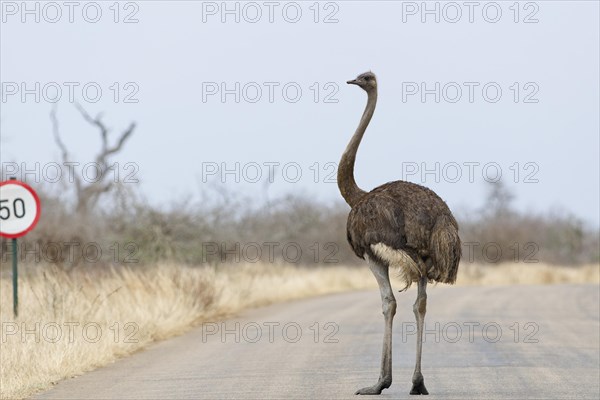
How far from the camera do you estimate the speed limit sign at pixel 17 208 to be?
672 inches

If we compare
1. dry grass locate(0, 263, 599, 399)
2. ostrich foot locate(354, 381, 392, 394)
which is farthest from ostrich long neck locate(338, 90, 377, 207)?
dry grass locate(0, 263, 599, 399)

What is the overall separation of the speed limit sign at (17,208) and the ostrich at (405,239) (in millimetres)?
7348

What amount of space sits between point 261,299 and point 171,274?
4.01 metres

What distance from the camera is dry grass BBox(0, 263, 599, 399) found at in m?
13.6

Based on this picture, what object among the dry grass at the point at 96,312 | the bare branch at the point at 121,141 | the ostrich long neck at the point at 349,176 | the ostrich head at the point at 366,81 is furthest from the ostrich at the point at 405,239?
the bare branch at the point at 121,141

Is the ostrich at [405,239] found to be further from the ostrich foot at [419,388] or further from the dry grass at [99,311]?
the dry grass at [99,311]

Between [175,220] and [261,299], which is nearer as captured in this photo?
[261,299]

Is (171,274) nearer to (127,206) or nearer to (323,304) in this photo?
(323,304)

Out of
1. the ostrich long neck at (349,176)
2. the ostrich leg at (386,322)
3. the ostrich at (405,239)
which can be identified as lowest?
the ostrich leg at (386,322)

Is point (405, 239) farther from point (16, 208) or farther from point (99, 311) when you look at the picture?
point (99, 311)

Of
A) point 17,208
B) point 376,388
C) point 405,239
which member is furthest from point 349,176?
point 17,208

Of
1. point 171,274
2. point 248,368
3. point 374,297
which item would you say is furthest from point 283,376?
point 374,297

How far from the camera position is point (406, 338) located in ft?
58.2

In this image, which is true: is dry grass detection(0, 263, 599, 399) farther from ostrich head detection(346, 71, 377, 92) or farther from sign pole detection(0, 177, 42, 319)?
ostrich head detection(346, 71, 377, 92)
